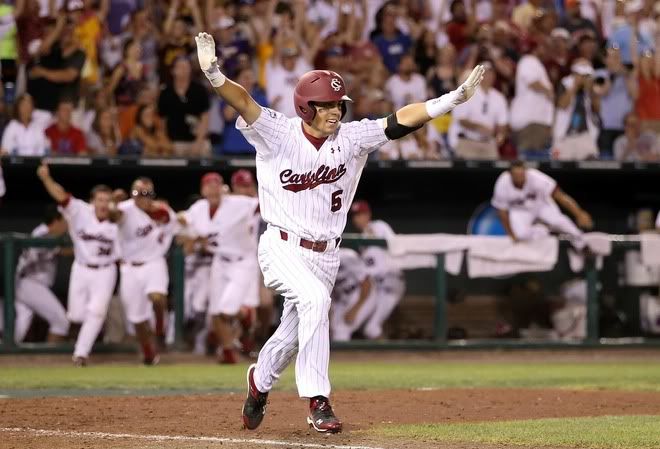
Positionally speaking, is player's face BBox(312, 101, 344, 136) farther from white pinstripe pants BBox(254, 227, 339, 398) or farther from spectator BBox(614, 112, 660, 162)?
spectator BBox(614, 112, 660, 162)

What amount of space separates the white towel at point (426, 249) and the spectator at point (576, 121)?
2163 mm

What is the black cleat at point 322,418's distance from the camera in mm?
6383

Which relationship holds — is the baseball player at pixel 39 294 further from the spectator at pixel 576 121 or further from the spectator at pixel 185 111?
the spectator at pixel 576 121

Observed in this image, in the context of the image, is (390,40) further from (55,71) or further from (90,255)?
(90,255)

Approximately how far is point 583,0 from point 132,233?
748 cm

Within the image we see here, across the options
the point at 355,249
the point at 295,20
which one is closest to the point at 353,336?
the point at 355,249

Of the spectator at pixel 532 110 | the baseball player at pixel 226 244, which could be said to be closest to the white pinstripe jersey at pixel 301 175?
the baseball player at pixel 226 244

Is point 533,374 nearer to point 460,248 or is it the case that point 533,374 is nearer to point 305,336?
point 460,248

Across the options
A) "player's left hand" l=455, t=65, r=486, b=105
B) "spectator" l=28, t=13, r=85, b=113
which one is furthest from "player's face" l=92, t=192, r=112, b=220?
"player's left hand" l=455, t=65, r=486, b=105

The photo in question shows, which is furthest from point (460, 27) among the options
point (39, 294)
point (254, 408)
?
point (254, 408)

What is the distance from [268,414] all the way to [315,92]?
2.15 m

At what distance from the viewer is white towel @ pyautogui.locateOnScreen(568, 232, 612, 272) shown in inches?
549

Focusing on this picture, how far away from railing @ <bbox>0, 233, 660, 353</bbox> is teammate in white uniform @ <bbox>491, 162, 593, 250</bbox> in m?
0.40

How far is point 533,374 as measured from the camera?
11555mm
